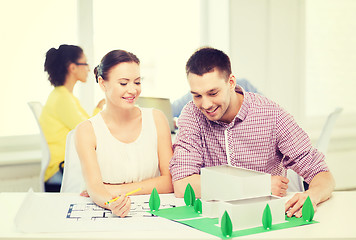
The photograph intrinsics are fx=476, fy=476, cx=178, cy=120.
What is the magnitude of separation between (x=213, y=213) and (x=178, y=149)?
19.1 inches

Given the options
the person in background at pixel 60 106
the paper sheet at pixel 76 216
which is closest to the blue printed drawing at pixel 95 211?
the paper sheet at pixel 76 216

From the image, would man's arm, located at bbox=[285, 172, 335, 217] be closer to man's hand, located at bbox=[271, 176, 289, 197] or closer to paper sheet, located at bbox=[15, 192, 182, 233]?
man's hand, located at bbox=[271, 176, 289, 197]

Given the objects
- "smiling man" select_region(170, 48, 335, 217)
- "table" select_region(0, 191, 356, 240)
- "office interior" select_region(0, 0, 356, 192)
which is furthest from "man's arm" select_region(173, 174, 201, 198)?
"office interior" select_region(0, 0, 356, 192)

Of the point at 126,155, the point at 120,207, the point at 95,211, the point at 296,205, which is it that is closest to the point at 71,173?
the point at 126,155

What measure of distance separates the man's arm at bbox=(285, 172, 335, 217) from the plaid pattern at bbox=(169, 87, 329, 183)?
0.12m

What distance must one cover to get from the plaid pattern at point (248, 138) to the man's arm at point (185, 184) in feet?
0.30

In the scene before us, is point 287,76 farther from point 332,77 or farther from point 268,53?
point 332,77

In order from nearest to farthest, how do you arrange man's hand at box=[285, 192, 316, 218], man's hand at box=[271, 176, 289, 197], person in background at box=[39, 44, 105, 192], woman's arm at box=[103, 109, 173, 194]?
man's hand at box=[285, 192, 316, 218] < man's hand at box=[271, 176, 289, 197] < woman's arm at box=[103, 109, 173, 194] < person in background at box=[39, 44, 105, 192]

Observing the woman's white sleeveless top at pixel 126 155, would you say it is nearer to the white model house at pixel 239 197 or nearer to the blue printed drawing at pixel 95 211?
the blue printed drawing at pixel 95 211

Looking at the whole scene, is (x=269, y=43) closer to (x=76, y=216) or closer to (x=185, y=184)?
(x=185, y=184)

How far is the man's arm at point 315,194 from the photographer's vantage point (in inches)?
57.3

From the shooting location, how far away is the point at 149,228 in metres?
1.33

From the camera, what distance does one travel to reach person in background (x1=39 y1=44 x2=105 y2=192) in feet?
11.2

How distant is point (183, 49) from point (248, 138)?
289 cm
